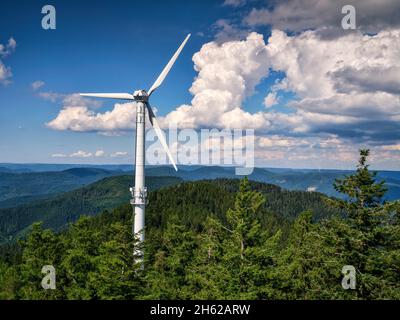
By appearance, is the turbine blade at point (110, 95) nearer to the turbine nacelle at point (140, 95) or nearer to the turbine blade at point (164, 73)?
the turbine nacelle at point (140, 95)

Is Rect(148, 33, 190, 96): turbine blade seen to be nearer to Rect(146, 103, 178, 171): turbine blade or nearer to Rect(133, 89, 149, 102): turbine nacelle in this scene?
Rect(133, 89, 149, 102): turbine nacelle

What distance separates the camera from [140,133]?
128 ft

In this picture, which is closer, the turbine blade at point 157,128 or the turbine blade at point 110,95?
the turbine blade at point 157,128

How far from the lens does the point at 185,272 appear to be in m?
38.3

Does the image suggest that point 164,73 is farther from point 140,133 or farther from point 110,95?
point 140,133

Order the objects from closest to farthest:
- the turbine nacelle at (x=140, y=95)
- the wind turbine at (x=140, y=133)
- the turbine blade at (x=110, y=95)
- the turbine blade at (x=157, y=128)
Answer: the wind turbine at (x=140, y=133)
the turbine blade at (x=157, y=128)
the turbine nacelle at (x=140, y=95)
the turbine blade at (x=110, y=95)

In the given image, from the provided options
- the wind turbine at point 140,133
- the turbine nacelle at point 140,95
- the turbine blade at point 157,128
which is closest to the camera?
Answer: the wind turbine at point 140,133

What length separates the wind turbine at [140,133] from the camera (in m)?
39.3

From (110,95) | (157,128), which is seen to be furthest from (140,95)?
(157,128)

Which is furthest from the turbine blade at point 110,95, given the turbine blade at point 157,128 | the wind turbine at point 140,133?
the turbine blade at point 157,128
